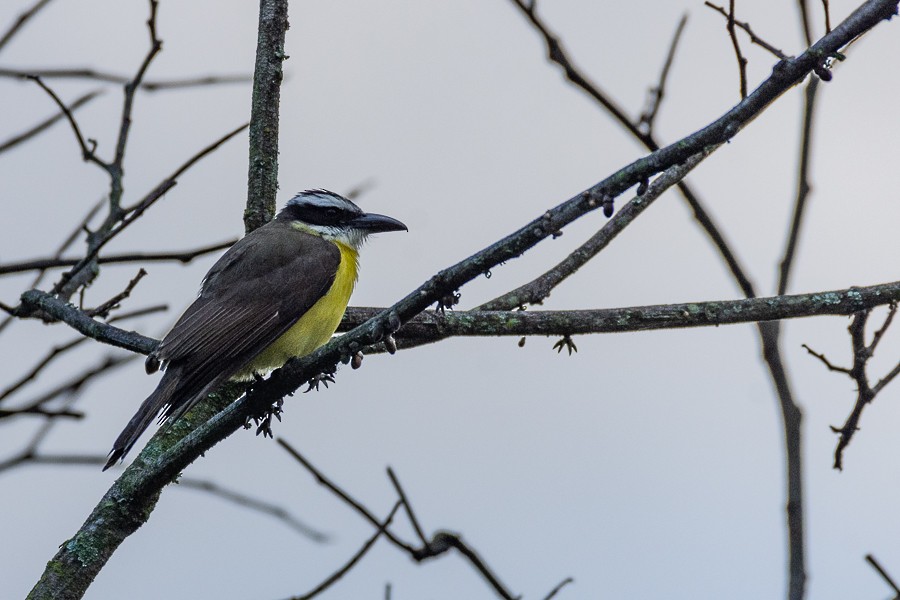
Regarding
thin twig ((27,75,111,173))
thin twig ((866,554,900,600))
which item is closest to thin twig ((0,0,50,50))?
thin twig ((27,75,111,173))

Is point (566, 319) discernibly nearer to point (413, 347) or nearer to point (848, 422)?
point (413, 347)

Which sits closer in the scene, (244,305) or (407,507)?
(407,507)

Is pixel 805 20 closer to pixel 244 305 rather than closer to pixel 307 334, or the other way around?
pixel 307 334

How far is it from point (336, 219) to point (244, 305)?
154 centimetres

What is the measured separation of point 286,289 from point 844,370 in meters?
2.77

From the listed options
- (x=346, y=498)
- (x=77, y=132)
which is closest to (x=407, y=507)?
(x=346, y=498)

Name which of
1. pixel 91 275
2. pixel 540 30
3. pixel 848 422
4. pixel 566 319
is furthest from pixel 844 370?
pixel 91 275

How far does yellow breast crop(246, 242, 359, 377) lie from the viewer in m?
5.34

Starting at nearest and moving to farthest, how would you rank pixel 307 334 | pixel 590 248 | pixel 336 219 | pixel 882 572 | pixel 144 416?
1. pixel 882 572
2. pixel 144 416
3. pixel 590 248
4. pixel 307 334
5. pixel 336 219

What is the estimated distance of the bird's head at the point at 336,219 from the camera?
22.3 ft

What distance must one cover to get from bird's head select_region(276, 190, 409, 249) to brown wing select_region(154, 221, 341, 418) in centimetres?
28

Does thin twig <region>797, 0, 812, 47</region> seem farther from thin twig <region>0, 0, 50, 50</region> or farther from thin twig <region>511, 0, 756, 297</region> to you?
thin twig <region>0, 0, 50, 50</region>

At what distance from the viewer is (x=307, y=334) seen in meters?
5.46

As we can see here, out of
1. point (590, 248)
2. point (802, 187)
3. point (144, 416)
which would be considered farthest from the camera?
point (590, 248)
